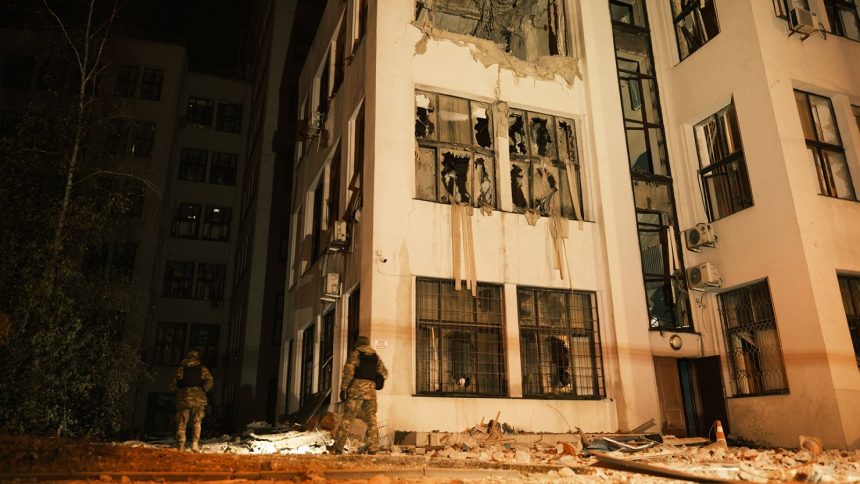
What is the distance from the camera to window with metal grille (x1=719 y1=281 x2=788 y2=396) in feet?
40.5

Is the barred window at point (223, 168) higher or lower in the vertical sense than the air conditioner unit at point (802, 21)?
higher

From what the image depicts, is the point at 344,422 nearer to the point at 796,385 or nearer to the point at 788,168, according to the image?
the point at 796,385

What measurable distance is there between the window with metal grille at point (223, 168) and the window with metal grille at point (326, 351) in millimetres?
21291

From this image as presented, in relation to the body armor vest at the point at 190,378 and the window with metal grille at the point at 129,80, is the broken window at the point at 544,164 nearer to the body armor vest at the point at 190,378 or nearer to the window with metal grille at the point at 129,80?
the body armor vest at the point at 190,378

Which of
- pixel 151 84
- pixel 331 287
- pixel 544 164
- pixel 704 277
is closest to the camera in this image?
pixel 704 277

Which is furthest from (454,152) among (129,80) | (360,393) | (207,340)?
(129,80)

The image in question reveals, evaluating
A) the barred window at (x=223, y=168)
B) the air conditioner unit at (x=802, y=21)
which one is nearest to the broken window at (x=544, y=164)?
the air conditioner unit at (x=802, y=21)

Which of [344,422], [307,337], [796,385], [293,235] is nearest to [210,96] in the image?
[293,235]

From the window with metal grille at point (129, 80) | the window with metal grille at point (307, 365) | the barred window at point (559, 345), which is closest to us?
Answer: the barred window at point (559, 345)

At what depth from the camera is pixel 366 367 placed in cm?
992

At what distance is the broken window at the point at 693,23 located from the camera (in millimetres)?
15047

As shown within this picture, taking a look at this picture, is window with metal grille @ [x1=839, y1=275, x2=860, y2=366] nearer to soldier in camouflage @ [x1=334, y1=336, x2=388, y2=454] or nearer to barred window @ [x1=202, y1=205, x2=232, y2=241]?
soldier in camouflage @ [x1=334, y1=336, x2=388, y2=454]

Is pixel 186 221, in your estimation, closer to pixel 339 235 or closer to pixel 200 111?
pixel 200 111

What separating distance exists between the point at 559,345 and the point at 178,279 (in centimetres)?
2441
